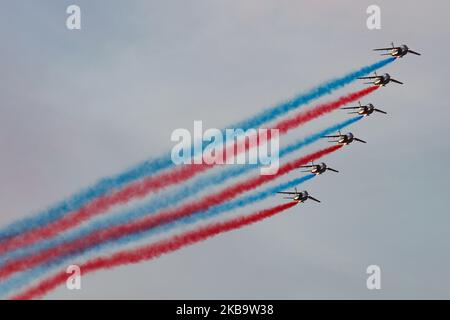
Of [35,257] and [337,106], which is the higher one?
[337,106]

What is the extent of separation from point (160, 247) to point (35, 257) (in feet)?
53.9
